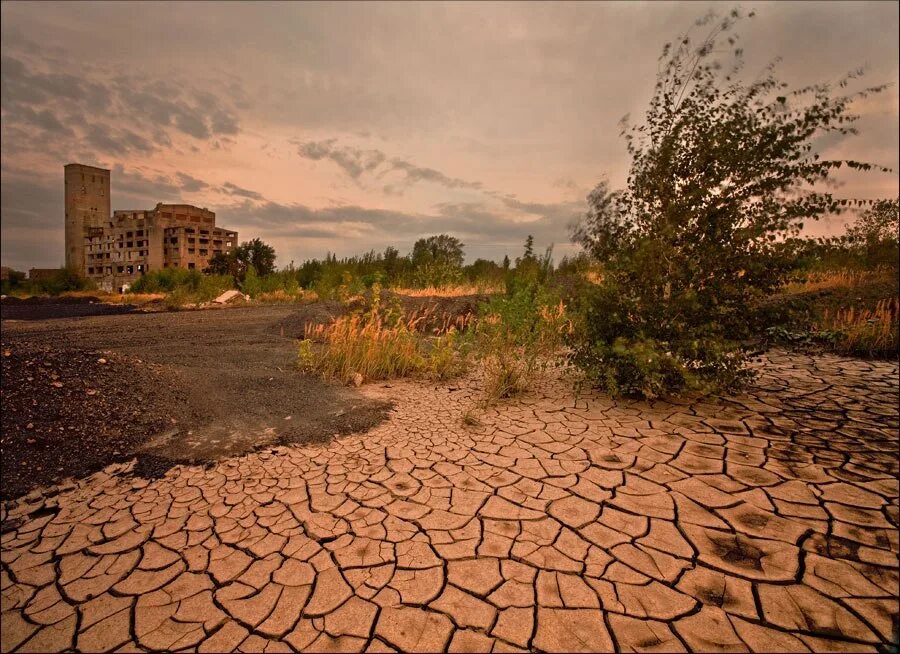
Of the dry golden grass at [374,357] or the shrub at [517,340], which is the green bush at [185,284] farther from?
the shrub at [517,340]

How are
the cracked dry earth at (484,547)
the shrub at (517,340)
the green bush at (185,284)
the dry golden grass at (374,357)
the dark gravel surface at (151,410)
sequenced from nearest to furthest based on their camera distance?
1. the cracked dry earth at (484,547)
2. the dark gravel surface at (151,410)
3. the shrub at (517,340)
4. the dry golden grass at (374,357)
5. the green bush at (185,284)

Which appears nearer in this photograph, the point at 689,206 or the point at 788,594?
the point at 788,594

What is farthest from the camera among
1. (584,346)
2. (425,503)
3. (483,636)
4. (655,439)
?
(584,346)

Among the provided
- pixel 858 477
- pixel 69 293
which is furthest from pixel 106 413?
pixel 69 293

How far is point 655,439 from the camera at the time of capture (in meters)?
3.22

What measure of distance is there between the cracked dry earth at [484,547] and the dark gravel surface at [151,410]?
10.9 inches

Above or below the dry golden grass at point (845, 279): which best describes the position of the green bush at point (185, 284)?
below

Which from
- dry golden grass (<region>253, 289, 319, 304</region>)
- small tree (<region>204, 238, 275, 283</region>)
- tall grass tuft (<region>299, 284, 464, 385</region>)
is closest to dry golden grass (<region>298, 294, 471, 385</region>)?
tall grass tuft (<region>299, 284, 464, 385</region>)

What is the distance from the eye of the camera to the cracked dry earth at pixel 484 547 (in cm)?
158

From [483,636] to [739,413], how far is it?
3.31 metres

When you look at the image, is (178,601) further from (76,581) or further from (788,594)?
(788,594)

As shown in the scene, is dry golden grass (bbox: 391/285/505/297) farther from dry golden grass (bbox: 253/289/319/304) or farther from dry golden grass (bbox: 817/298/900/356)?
dry golden grass (bbox: 817/298/900/356)

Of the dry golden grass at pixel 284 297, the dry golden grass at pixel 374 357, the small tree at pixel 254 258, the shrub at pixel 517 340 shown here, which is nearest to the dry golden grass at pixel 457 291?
the shrub at pixel 517 340

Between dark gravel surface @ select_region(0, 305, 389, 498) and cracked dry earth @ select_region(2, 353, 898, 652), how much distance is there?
0.91 feet
